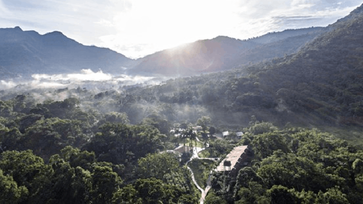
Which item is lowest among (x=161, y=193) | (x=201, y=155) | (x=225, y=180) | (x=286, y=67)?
(x=201, y=155)

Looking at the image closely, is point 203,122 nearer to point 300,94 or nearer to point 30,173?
point 300,94

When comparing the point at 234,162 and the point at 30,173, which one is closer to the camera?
the point at 30,173

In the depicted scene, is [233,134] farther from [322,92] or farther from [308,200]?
[322,92]

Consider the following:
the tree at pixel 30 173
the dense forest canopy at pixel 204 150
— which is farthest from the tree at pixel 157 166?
the tree at pixel 30 173

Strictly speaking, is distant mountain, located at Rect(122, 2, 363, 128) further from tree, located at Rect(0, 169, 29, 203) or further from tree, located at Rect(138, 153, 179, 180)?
tree, located at Rect(0, 169, 29, 203)

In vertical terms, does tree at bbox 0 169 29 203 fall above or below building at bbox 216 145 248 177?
above

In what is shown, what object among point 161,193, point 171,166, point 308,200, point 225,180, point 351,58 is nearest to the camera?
point 308,200

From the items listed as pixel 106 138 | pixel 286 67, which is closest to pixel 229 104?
pixel 286 67

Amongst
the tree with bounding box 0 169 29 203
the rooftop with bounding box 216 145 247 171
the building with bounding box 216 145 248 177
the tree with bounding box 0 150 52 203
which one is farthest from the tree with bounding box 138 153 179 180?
the tree with bounding box 0 169 29 203

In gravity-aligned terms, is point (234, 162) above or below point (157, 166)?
below

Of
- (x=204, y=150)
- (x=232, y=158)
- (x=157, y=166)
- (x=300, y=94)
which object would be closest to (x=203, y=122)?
(x=204, y=150)

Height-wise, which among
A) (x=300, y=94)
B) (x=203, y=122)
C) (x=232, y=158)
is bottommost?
(x=203, y=122)
